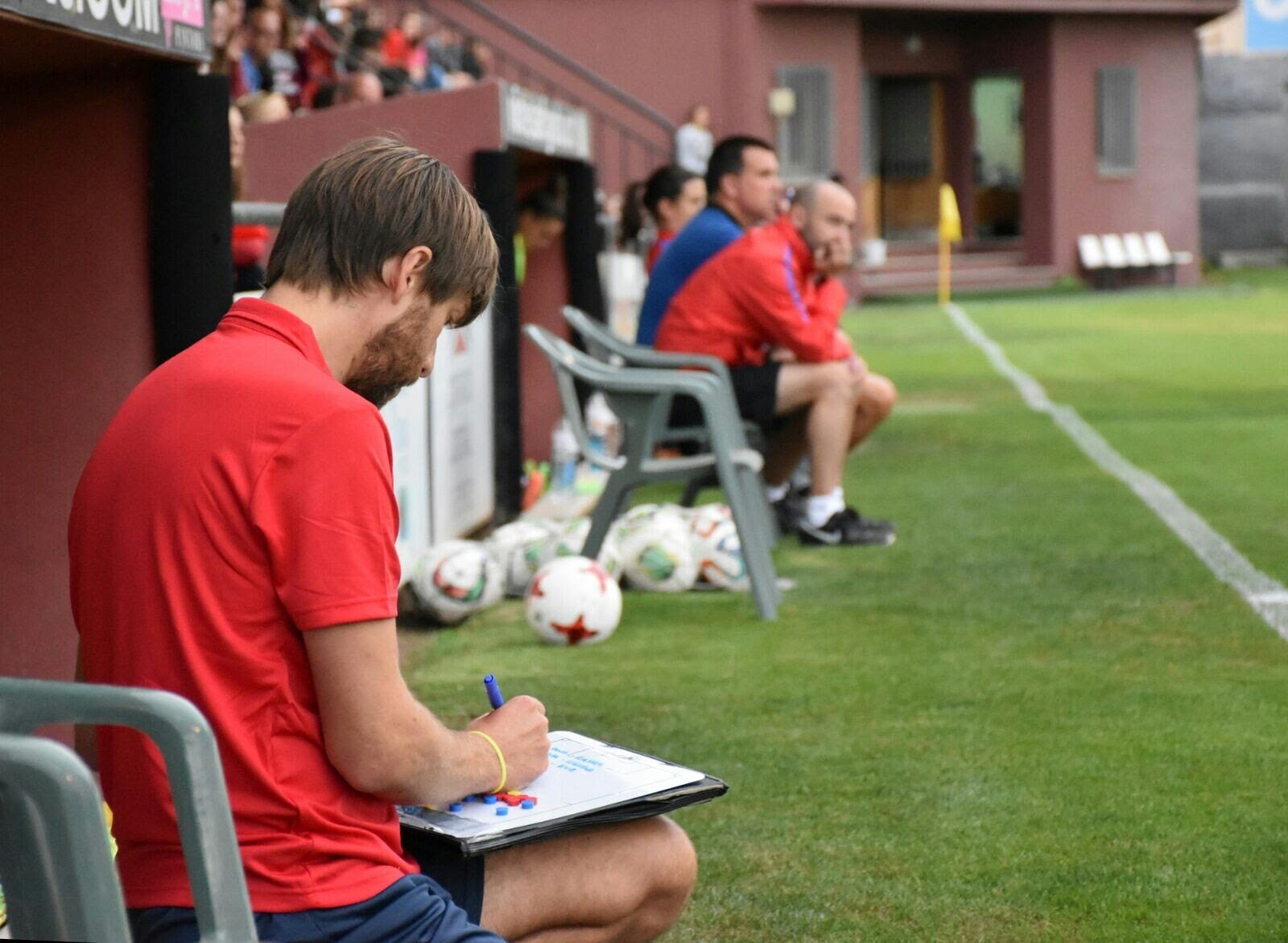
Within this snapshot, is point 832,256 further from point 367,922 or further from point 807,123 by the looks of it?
point 807,123

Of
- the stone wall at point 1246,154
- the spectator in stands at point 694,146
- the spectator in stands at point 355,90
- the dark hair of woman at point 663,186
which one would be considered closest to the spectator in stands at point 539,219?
the dark hair of woman at point 663,186

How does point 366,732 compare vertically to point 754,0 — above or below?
below

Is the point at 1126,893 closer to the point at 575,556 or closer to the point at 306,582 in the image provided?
the point at 306,582

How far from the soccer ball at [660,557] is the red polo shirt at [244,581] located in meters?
4.85

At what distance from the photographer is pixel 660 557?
705 centimetres

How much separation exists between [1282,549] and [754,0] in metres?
24.2

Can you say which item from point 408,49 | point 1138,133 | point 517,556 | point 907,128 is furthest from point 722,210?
point 907,128

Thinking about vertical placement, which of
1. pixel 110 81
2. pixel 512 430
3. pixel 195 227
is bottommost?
pixel 512 430

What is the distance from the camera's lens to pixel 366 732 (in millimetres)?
2160

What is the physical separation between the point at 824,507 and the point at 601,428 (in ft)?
9.47

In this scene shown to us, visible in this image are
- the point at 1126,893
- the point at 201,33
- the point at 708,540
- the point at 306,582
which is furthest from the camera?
the point at 708,540

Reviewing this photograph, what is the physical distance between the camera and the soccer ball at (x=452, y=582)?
6.60 metres

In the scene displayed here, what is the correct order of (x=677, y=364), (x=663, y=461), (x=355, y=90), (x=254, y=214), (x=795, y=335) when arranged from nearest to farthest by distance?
(x=254, y=214), (x=663, y=461), (x=677, y=364), (x=795, y=335), (x=355, y=90)

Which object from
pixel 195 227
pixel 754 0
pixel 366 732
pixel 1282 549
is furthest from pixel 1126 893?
pixel 754 0
